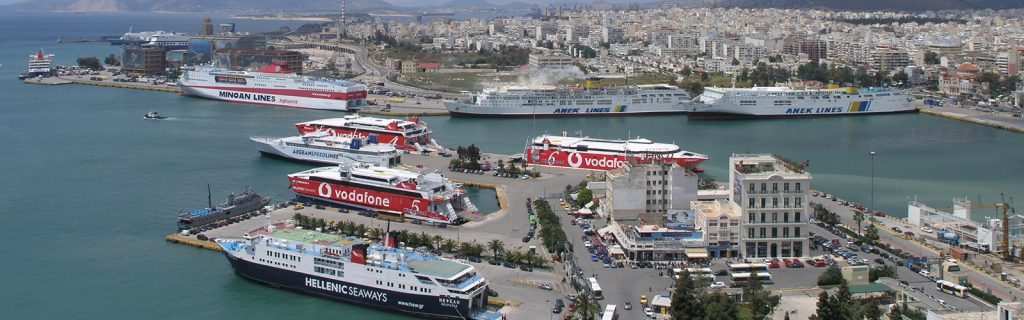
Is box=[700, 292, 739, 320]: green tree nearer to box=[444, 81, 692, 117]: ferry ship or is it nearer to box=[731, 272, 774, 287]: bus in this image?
box=[731, 272, 774, 287]: bus

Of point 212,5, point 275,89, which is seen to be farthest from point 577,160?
point 212,5

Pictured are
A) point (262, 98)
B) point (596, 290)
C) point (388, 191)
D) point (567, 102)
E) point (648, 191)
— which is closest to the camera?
point (596, 290)

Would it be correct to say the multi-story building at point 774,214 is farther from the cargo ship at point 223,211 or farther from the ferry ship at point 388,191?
the cargo ship at point 223,211

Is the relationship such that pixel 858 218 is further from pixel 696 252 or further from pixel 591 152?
pixel 591 152

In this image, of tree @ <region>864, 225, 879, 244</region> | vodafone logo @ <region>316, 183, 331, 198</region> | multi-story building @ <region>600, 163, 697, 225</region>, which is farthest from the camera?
vodafone logo @ <region>316, 183, 331, 198</region>

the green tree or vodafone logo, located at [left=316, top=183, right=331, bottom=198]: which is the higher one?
vodafone logo, located at [left=316, top=183, right=331, bottom=198]

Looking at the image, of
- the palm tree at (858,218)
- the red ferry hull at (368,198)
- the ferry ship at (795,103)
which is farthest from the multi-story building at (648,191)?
the ferry ship at (795,103)

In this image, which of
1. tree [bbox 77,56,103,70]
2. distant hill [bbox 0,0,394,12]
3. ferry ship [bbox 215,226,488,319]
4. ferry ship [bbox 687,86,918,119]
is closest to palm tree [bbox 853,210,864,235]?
ferry ship [bbox 215,226,488,319]
